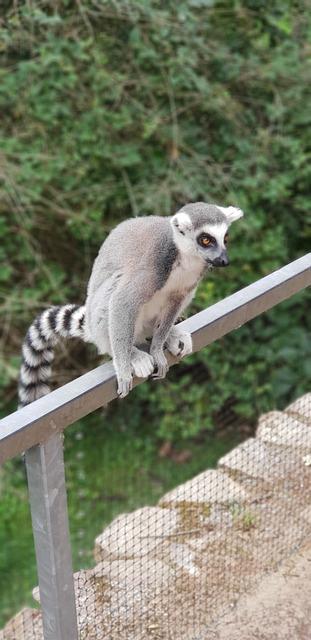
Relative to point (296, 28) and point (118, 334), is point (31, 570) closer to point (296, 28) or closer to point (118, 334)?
point (118, 334)

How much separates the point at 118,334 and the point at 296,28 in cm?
439

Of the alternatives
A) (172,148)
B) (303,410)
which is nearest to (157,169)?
(172,148)

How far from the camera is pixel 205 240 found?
2.57 m

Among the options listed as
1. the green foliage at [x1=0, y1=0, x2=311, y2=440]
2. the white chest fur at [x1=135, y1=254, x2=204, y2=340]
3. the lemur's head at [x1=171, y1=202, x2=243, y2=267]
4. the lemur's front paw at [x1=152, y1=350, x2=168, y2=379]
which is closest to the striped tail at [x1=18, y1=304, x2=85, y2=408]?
the white chest fur at [x1=135, y1=254, x2=204, y2=340]

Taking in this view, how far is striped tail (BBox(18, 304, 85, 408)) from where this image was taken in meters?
2.68

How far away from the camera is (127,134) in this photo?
596 cm

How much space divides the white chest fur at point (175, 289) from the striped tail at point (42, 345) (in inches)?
11.7

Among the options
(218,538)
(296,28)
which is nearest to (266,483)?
(218,538)

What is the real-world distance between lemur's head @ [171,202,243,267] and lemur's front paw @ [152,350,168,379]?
35 centimetres

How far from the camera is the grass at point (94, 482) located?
217 inches

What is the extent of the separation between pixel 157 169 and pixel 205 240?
346cm

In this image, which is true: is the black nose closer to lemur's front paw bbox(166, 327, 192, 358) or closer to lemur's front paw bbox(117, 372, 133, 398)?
lemur's front paw bbox(166, 327, 192, 358)

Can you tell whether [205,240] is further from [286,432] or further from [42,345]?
[286,432]

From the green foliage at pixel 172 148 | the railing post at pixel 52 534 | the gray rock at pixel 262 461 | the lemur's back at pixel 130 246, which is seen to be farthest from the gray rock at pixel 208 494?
the green foliage at pixel 172 148
